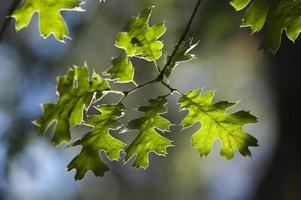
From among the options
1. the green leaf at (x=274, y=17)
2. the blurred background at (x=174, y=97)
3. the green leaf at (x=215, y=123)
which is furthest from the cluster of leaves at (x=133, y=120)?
the blurred background at (x=174, y=97)

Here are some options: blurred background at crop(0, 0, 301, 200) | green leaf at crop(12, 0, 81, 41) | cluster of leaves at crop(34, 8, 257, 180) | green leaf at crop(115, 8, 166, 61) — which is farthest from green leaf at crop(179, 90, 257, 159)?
blurred background at crop(0, 0, 301, 200)

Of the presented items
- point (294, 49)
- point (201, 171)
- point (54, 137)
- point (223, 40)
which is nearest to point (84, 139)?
point (54, 137)

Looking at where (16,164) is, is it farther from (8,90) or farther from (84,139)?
(84,139)

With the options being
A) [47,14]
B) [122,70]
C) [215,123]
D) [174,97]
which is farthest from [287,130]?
[47,14]

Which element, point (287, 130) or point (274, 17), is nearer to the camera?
point (274, 17)

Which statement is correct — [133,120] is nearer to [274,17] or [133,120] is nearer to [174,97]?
[274,17]

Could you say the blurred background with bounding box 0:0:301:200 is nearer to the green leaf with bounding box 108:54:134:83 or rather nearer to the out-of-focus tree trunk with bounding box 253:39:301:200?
the out-of-focus tree trunk with bounding box 253:39:301:200
